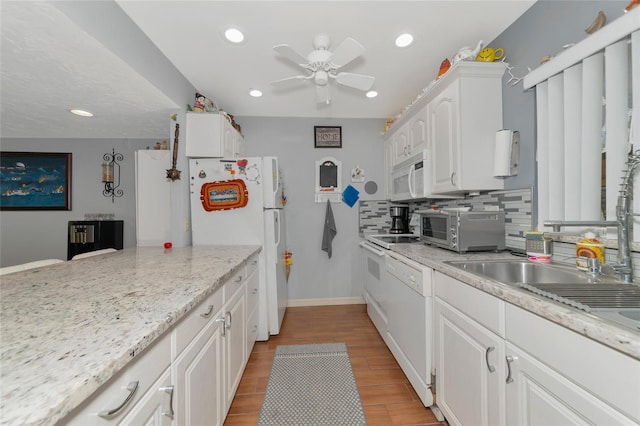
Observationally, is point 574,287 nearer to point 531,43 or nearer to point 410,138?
point 531,43

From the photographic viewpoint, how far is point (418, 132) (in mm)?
2320

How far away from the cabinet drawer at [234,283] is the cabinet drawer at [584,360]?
1.33 metres

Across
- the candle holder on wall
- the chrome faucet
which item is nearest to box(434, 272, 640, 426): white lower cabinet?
the chrome faucet

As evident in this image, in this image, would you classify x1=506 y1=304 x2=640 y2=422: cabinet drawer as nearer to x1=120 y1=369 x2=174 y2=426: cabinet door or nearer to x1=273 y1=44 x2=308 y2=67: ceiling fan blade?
x1=120 y1=369 x2=174 y2=426: cabinet door

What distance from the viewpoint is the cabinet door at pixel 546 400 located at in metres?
0.64

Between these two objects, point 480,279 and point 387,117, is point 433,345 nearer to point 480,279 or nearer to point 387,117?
point 480,279

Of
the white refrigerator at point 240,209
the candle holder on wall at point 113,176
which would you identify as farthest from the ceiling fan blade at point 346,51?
the candle holder on wall at point 113,176

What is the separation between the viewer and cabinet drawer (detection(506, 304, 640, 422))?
0.58 m

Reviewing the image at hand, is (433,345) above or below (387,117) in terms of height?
below

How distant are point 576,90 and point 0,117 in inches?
184

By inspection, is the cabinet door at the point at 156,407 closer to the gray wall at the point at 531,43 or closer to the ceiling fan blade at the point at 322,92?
the ceiling fan blade at the point at 322,92

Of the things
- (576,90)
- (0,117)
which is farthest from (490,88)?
(0,117)

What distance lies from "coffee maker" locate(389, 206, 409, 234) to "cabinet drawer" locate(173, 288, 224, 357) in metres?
2.28

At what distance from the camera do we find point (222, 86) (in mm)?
2482
